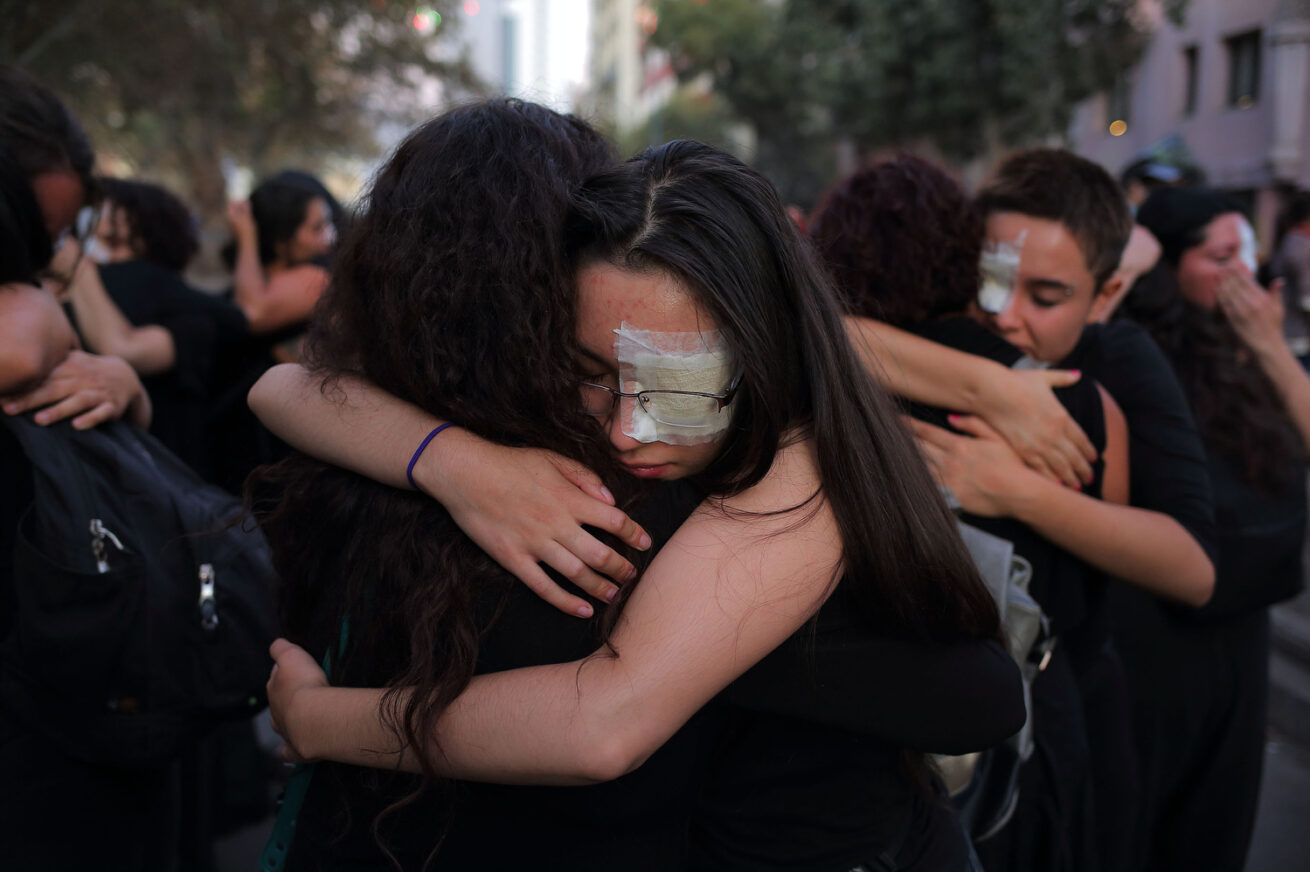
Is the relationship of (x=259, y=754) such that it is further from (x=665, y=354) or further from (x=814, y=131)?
(x=814, y=131)

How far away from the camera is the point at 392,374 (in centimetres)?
138

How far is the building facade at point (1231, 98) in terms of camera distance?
16.1 metres

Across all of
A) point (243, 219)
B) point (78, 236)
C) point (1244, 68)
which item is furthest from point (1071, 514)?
point (1244, 68)

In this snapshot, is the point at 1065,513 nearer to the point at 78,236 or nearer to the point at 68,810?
the point at 68,810

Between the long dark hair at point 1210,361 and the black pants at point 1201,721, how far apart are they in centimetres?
43

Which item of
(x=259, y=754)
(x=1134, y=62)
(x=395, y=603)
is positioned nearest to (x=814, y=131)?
(x=1134, y=62)

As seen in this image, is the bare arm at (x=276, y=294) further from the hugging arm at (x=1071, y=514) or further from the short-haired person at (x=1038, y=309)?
the hugging arm at (x=1071, y=514)

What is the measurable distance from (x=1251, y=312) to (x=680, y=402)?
209 cm

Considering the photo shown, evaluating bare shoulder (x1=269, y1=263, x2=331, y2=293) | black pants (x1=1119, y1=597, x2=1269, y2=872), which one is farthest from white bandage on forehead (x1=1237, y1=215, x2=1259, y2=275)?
bare shoulder (x1=269, y1=263, x2=331, y2=293)

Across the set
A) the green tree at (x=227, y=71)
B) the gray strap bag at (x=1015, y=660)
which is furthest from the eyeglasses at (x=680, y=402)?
the green tree at (x=227, y=71)

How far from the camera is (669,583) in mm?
1183

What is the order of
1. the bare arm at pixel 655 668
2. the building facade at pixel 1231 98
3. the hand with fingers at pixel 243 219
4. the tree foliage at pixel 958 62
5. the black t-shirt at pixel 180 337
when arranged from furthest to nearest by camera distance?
the building facade at pixel 1231 98 < the tree foliage at pixel 958 62 < the hand with fingers at pixel 243 219 < the black t-shirt at pixel 180 337 < the bare arm at pixel 655 668

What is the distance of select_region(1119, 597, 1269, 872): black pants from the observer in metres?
2.68

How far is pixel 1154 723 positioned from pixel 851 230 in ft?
5.44
